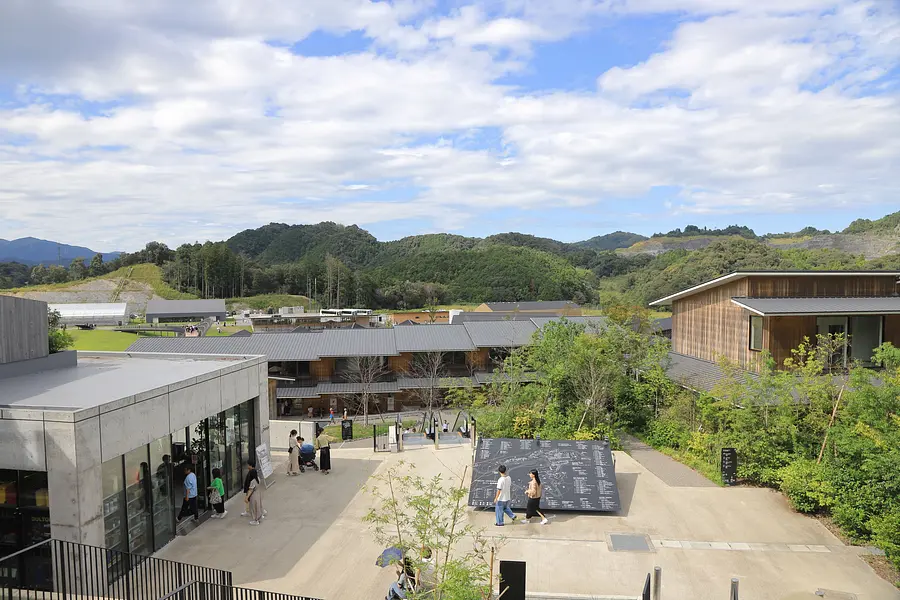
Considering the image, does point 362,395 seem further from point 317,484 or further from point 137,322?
point 137,322

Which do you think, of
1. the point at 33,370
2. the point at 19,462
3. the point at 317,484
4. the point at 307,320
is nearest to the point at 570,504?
the point at 317,484

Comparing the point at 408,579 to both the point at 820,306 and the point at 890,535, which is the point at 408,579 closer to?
the point at 890,535

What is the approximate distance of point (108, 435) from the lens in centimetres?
941

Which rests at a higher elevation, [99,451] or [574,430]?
[99,451]

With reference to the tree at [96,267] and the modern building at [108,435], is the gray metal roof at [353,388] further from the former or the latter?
the tree at [96,267]

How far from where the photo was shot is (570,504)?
1316 centimetres

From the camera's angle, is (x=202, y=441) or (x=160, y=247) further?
(x=160, y=247)

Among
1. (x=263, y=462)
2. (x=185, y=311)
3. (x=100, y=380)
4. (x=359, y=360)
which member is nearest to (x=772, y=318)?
(x=263, y=462)

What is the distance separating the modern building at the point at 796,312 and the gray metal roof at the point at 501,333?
45.8ft

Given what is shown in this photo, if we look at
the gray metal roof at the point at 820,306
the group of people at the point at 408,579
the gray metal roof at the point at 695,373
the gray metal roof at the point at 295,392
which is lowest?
A: the gray metal roof at the point at 295,392

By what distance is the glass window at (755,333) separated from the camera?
→ 1998 centimetres

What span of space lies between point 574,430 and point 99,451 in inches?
522

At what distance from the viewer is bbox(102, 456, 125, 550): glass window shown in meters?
9.53

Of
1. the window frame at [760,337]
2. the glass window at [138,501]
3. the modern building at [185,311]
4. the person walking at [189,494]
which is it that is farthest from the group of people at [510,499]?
the modern building at [185,311]
